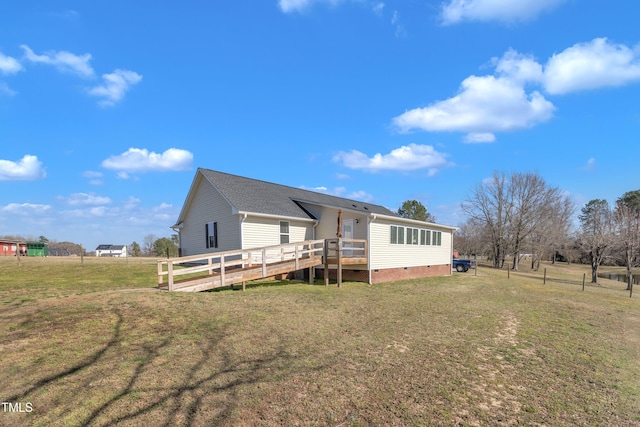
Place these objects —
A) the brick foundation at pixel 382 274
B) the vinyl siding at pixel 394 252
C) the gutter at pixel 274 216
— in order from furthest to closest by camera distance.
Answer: the vinyl siding at pixel 394 252 → the brick foundation at pixel 382 274 → the gutter at pixel 274 216

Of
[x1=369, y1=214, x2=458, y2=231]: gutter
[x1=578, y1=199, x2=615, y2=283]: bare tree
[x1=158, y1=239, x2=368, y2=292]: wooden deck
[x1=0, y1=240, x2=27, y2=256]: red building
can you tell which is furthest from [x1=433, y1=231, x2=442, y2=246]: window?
[x1=0, y1=240, x2=27, y2=256]: red building

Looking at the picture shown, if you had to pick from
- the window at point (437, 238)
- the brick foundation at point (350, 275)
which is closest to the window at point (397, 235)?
the brick foundation at point (350, 275)

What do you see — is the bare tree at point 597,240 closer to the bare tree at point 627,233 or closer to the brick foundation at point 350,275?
the bare tree at point 627,233

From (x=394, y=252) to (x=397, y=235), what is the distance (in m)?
0.96

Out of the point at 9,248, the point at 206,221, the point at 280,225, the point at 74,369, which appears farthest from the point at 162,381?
the point at 9,248

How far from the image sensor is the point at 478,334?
24.2ft

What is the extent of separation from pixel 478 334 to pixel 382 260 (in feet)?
30.8

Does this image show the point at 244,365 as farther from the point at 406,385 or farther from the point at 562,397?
the point at 562,397

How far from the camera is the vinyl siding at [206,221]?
1559 cm

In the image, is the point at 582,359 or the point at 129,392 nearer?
the point at 129,392

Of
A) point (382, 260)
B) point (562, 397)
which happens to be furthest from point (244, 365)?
point (382, 260)

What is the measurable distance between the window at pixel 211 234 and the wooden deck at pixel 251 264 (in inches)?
39.8

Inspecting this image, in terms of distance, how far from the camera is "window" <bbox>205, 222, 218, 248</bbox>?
55.0 ft

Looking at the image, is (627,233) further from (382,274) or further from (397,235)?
(382,274)
